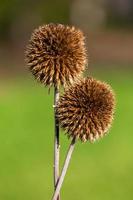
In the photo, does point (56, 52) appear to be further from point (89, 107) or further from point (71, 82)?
point (89, 107)

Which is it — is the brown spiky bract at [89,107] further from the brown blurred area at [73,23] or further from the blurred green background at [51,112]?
the brown blurred area at [73,23]

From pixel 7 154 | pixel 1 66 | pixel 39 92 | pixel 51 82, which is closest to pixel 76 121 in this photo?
pixel 51 82

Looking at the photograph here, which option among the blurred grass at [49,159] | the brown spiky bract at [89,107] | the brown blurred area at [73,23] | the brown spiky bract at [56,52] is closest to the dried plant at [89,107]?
the brown spiky bract at [89,107]

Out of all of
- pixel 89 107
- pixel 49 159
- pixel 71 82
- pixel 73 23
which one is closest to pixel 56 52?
pixel 71 82

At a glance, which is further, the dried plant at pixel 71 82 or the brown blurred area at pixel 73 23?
the brown blurred area at pixel 73 23

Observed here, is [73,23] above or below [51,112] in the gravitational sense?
above

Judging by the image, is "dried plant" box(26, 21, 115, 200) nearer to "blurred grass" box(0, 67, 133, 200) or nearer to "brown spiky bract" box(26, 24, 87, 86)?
"brown spiky bract" box(26, 24, 87, 86)

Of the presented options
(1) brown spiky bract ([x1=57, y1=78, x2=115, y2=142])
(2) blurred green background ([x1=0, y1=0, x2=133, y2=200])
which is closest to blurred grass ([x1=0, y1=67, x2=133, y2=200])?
(2) blurred green background ([x1=0, y1=0, x2=133, y2=200])

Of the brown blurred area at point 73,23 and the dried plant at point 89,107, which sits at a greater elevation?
the brown blurred area at point 73,23
